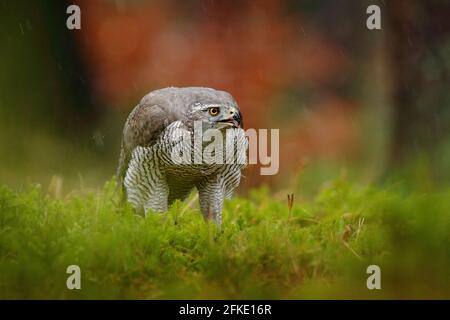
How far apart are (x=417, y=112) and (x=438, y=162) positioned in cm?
54

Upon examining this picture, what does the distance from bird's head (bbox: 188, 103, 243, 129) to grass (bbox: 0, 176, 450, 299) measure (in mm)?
600

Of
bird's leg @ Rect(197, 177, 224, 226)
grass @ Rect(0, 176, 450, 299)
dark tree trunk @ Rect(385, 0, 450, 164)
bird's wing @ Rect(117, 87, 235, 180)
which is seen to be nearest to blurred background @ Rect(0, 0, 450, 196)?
dark tree trunk @ Rect(385, 0, 450, 164)

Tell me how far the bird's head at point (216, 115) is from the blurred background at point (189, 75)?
10.1 feet

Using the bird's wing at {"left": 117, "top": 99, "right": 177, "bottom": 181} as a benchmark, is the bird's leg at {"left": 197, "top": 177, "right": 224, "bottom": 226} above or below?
below

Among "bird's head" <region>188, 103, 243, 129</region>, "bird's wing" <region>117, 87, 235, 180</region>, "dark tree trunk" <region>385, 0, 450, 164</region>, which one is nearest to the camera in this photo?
"bird's head" <region>188, 103, 243, 129</region>

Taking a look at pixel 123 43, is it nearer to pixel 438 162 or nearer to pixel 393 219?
pixel 438 162

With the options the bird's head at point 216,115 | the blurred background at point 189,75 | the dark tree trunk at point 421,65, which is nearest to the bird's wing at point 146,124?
the bird's head at point 216,115

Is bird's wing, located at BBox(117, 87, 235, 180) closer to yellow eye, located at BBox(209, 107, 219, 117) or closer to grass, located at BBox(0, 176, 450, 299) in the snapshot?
yellow eye, located at BBox(209, 107, 219, 117)

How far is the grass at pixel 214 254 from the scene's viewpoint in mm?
2617

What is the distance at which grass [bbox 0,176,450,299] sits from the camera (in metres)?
2.62

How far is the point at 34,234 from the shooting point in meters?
3.47

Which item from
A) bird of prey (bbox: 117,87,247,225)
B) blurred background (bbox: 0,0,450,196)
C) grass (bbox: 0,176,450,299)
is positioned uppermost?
blurred background (bbox: 0,0,450,196)

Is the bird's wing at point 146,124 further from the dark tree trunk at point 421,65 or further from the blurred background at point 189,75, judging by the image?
the blurred background at point 189,75
